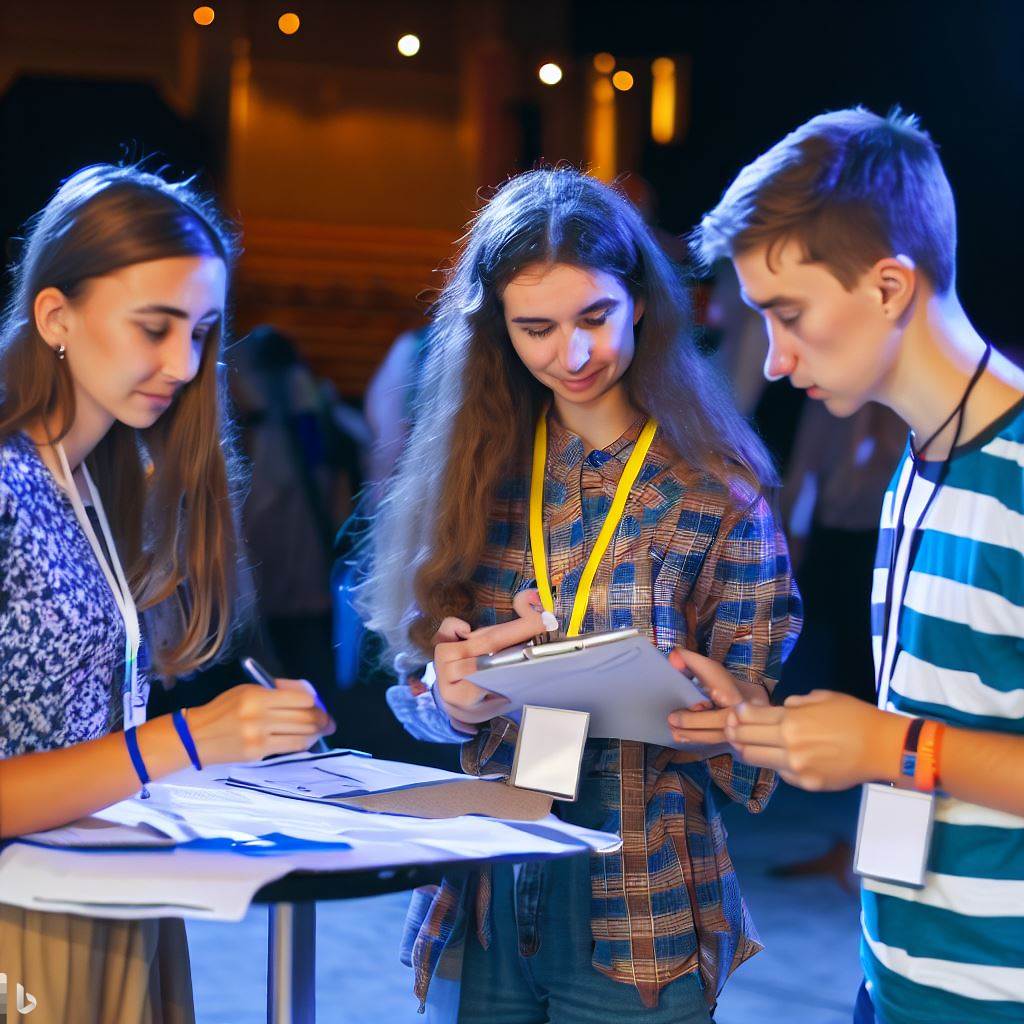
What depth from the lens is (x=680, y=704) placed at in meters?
1.64

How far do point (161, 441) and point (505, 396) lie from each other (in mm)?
487

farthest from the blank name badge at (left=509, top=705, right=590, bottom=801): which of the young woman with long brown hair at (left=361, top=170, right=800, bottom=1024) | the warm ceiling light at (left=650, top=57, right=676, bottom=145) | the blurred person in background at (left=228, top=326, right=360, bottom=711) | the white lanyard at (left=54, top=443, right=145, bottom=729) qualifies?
the warm ceiling light at (left=650, top=57, right=676, bottom=145)

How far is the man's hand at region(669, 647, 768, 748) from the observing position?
1628mm

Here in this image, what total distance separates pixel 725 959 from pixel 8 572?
0.99 meters

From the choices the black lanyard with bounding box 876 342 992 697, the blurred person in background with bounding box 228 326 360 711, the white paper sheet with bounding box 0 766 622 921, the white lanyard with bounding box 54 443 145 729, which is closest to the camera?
the white paper sheet with bounding box 0 766 622 921

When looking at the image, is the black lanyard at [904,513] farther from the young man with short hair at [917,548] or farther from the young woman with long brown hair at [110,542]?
the young woman with long brown hair at [110,542]

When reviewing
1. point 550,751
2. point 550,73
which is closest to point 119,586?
point 550,751

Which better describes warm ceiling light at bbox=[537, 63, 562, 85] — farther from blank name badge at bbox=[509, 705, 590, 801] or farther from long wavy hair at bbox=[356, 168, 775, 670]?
blank name badge at bbox=[509, 705, 590, 801]

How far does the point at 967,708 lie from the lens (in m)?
1.36

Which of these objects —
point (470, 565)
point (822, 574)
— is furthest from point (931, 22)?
point (470, 565)

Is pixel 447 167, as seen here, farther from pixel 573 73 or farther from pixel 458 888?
pixel 458 888

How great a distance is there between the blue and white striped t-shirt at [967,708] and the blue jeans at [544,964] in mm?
393

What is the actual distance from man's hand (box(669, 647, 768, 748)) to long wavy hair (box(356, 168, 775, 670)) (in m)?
0.26

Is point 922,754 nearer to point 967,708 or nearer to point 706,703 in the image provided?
point 967,708
